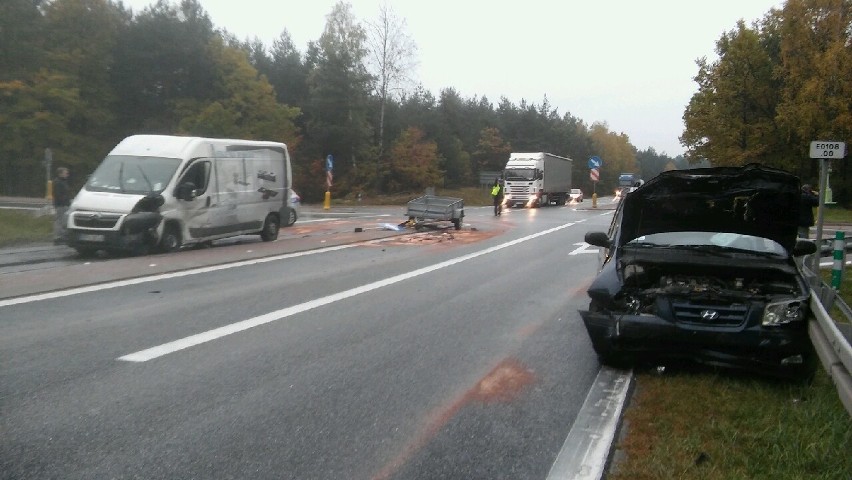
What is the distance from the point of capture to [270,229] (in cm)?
2072

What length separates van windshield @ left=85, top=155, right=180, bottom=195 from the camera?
54.8ft

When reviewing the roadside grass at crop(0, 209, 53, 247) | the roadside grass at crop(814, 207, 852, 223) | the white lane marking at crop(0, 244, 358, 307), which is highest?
the roadside grass at crop(0, 209, 53, 247)

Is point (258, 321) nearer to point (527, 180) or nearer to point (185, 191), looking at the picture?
point (185, 191)

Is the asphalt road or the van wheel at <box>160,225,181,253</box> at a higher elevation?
the van wheel at <box>160,225,181,253</box>

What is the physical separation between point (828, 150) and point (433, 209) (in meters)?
15.2

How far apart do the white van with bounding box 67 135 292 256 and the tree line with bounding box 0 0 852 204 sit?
30.0 metres

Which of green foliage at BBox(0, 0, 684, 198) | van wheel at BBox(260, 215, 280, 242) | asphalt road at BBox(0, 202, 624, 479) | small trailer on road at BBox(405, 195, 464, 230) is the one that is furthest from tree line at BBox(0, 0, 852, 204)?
asphalt road at BBox(0, 202, 624, 479)

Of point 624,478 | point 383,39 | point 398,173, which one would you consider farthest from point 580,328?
point 398,173

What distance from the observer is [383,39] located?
5562cm

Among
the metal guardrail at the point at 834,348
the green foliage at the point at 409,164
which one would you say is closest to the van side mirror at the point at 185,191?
the metal guardrail at the point at 834,348

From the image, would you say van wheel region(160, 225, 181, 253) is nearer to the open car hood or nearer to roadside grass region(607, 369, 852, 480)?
the open car hood

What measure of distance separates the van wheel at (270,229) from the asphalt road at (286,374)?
22.2 feet

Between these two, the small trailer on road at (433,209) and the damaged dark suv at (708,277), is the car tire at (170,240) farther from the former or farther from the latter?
the damaged dark suv at (708,277)

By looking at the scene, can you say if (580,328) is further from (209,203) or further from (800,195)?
(209,203)
